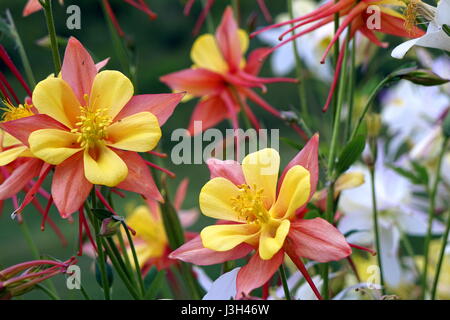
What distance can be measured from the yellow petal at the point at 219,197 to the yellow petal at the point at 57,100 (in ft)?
0.24

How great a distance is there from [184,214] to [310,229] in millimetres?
325

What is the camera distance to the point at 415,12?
0.33 meters

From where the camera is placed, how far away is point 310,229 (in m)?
0.30

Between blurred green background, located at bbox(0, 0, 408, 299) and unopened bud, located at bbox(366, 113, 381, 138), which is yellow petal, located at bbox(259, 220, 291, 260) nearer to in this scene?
unopened bud, located at bbox(366, 113, 381, 138)

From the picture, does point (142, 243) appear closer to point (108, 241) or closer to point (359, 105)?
point (108, 241)

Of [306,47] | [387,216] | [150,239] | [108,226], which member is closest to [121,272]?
[108,226]

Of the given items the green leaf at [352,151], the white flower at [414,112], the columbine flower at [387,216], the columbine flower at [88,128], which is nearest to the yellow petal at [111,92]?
the columbine flower at [88,128]

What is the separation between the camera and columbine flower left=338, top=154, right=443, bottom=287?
517mm

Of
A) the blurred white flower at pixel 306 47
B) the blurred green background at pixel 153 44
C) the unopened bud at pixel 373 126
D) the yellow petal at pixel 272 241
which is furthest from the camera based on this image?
the blurred green background at pixel 153 44

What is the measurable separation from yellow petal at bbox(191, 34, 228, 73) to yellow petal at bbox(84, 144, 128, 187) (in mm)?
198

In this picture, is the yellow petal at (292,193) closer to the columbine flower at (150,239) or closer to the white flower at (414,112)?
the columbine flower at (150,239)

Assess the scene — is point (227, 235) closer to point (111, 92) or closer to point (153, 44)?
point (111, 92)

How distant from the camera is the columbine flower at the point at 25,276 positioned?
0.99ft
